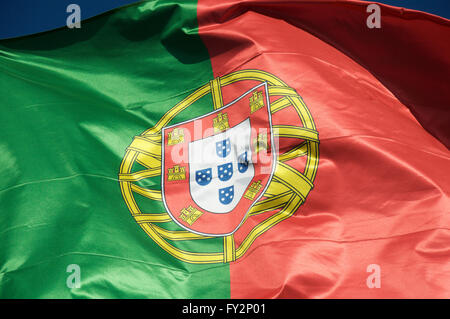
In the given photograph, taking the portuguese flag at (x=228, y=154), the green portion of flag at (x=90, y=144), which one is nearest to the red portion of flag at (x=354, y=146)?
the portuguese flag at (x=228, y=154)

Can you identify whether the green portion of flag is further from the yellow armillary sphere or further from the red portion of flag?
the red portion of flag

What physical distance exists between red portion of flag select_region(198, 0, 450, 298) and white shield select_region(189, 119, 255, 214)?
1.68ft

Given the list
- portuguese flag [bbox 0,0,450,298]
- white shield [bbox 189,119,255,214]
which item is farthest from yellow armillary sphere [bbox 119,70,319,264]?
white shield [bbox 189,119,255,214]

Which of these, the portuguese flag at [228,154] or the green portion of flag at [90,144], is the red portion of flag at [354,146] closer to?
the portuguese flag at [228,154]

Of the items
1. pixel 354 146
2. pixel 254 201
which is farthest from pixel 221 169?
pixel 354 146

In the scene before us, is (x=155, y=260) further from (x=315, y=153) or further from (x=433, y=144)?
(x=433, y=144)

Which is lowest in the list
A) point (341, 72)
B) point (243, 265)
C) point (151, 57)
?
point (243, 265)

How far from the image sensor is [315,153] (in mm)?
5344

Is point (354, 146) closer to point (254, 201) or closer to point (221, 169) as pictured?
point (254, 201)

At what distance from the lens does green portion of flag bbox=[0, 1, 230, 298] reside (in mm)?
4918

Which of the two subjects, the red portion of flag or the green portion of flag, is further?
the green portion of flag

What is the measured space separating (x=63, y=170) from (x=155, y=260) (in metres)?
1.26

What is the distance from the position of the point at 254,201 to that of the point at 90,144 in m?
1.73

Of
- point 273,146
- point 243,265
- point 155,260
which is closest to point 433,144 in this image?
point 273,146
